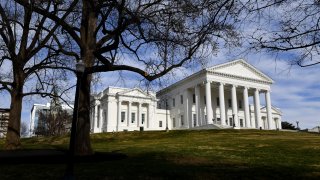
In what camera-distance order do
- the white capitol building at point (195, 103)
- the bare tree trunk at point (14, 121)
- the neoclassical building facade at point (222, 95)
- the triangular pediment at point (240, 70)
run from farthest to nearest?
the white capitol building at point (195, 103), the triangular pediment at point (240, 70), the neoclassical building facade at point (222, 95), the bare tree trunk at point (14, 121)

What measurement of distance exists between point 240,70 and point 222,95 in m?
8.06

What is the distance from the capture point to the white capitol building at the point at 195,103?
76.6m

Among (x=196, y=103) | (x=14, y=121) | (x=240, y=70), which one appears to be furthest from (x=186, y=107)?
(x=14, y=121)

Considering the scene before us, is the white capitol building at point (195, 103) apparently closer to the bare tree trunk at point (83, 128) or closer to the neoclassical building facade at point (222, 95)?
the neoclassical building facade at point (222, 95)

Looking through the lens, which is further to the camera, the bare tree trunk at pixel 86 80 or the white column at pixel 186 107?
the white column at pixel 186 107

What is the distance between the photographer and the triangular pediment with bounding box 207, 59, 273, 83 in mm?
75750

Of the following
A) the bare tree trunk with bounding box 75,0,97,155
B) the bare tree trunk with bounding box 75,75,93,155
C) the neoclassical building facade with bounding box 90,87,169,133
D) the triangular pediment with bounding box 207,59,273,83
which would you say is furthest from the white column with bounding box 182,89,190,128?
the bare tree trunk with bounding box 75,75,93,155

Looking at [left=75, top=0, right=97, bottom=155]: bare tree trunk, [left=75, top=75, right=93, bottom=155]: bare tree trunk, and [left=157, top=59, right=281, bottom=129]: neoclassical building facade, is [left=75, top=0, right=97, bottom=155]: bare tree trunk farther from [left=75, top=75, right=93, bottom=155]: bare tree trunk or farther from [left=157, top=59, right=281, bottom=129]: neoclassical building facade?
[left=157, top=59, right=281, bottom=129]: neoclassical building facade

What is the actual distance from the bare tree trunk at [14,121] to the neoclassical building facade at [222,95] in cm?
5161

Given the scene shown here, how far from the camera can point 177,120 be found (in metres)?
89.4

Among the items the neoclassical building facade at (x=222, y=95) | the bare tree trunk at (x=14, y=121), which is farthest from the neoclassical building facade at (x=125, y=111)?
the bare tree trunk at (x=14, y=121)

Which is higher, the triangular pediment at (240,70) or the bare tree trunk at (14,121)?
the triangular pediment at (240,70)

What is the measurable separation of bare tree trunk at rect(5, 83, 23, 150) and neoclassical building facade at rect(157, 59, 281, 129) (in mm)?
51615

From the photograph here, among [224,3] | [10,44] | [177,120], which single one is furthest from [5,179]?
[177,120]
